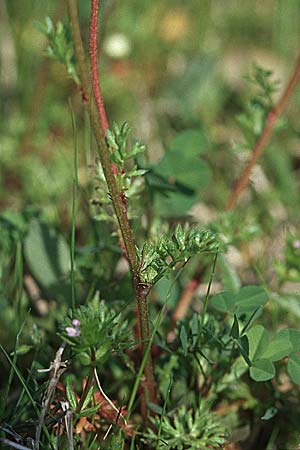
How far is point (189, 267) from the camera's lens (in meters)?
2.13

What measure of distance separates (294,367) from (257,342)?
0.10 m

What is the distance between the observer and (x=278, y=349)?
59.7 inches

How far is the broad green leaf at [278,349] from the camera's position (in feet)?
4.92

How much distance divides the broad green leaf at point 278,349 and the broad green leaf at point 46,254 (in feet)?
2.39

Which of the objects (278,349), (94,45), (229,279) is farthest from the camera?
(229,279)

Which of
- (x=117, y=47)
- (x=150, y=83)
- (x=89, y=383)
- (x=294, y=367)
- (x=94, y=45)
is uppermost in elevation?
(x=94, y=45)

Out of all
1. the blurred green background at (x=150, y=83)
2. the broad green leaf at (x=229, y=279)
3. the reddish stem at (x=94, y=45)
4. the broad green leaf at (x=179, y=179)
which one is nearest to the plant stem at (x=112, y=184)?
the reddish stem at (x=94, y=45)

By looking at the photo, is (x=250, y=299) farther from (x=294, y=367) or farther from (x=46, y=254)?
(x=46, y=254)

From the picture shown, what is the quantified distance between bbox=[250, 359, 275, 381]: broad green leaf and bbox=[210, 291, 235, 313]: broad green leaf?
6.2 inches

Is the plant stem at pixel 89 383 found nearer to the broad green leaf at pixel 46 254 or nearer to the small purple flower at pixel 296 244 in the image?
the broad green leaf at pixel 46 254

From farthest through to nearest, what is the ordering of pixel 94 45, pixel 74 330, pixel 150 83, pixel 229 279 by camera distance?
pixel 150 83
pixel 229 279
pixel 94 45
pixel 74 330

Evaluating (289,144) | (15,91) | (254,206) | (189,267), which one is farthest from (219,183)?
(15,91)

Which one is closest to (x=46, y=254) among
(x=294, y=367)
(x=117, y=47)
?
(x=294, y=367)

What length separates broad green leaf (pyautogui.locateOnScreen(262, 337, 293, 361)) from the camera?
4.92 ft
